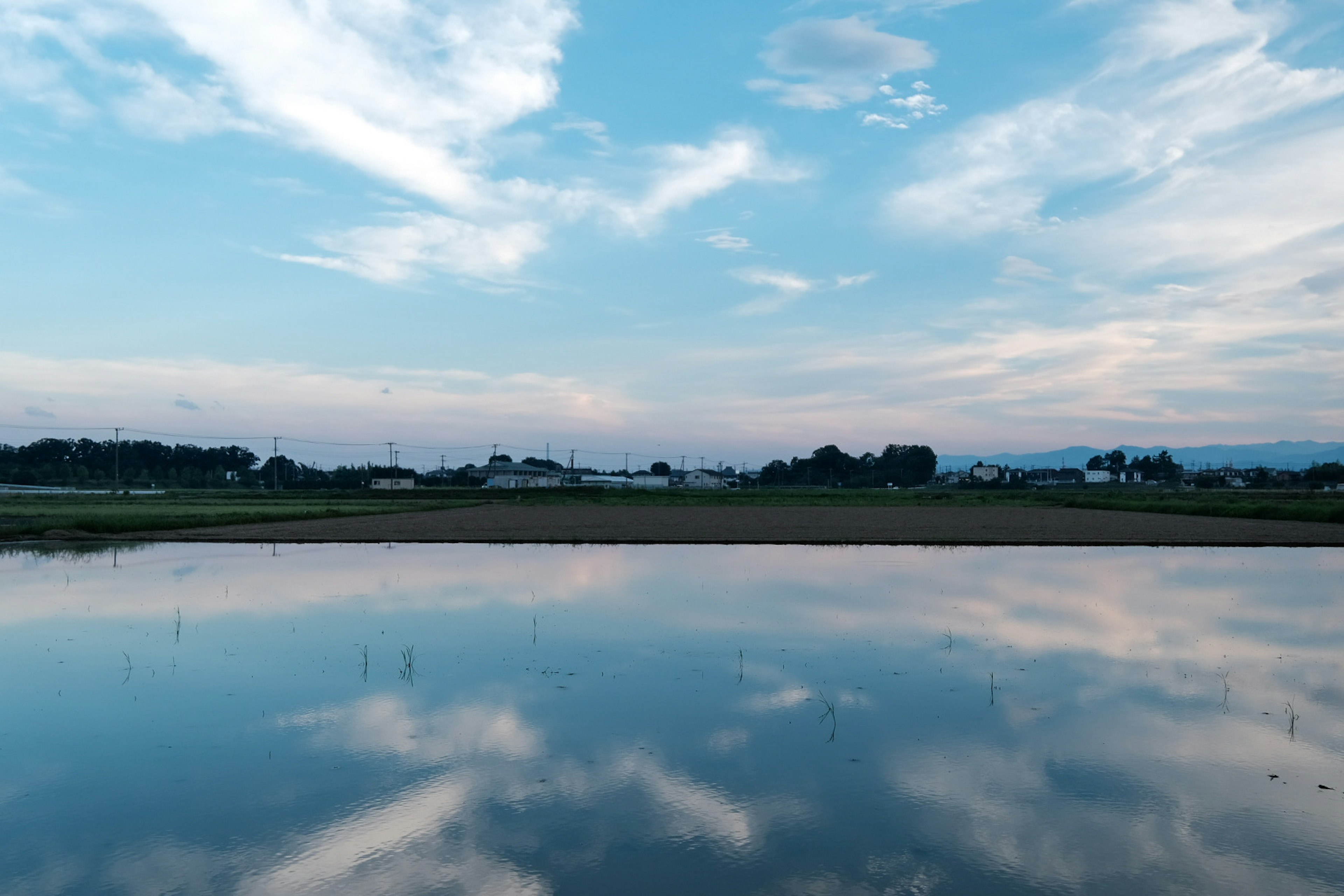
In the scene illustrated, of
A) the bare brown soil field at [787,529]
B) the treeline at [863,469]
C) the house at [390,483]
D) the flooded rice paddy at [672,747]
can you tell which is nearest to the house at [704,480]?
the treeline at [863,469]

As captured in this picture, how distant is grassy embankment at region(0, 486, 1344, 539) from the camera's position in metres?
39.8

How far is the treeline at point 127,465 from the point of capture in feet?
436

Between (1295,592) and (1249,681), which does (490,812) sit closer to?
(1249,681)

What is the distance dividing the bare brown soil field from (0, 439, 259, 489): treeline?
101 m

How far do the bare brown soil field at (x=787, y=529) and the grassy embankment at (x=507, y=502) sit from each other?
1940 mm

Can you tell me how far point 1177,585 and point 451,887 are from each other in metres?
18.4

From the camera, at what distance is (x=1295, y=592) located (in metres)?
17.6

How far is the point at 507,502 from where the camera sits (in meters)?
74.9

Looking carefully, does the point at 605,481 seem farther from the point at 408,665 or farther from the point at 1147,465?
the point at 408,665

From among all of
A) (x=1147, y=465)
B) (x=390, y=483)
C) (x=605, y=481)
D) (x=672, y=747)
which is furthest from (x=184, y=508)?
(x=1147, y=465)

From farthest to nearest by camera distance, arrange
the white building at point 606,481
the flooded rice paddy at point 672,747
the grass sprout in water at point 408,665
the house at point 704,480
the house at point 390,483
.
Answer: the house at point 704,480, the white building at point 606,481, the house at point 390,483, the grass sprout in water at point 408,665, the flooded rice paddy at point 672,747

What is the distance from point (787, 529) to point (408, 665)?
27765 millimetres

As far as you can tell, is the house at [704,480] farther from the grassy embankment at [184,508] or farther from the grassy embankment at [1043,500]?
the grassy embankment at [184,508]

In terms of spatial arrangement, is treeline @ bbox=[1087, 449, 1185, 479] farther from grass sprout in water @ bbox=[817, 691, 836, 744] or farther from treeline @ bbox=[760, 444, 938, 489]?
grass sprout in water @ bbox=[817, 691, 836, 744]
